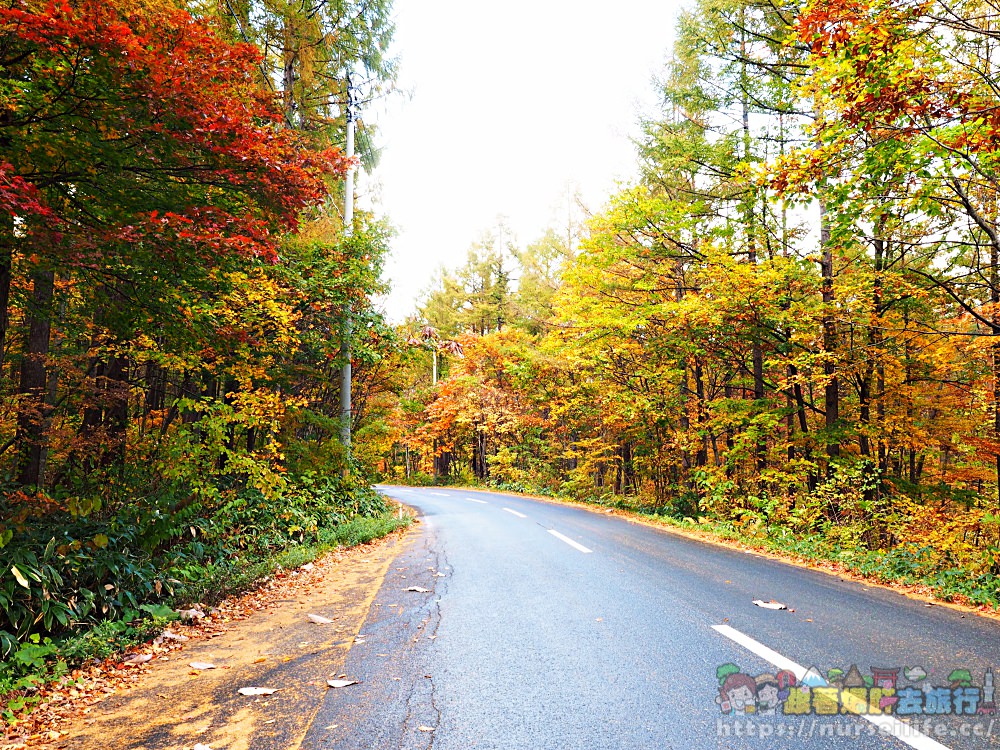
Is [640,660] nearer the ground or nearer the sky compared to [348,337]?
nearer the ground

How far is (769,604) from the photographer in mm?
5363

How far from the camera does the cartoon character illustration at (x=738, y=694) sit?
311cm

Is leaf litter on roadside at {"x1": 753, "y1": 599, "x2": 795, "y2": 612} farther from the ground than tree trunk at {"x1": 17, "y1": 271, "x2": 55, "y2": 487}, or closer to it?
closer to it

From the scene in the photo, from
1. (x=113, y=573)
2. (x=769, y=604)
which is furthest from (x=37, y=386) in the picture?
(x=769, y=604)

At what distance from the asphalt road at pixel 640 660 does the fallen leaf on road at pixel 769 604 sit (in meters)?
0.13

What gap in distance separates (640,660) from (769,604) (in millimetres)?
2246

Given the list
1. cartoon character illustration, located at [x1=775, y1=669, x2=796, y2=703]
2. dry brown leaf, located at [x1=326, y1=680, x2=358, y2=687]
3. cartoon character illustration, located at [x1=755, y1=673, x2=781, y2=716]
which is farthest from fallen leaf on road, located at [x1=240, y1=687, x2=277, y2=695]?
cartoon character illustration, located at [x1=775, y1=669, x2=796, y2=703]

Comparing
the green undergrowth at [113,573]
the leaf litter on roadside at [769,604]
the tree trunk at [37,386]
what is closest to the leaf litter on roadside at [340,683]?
the green undergrowth at [113,573]

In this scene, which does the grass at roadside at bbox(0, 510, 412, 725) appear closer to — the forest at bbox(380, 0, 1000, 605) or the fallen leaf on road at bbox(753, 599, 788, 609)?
the fallen leaf on road at bbox(753, 599, 788, 609)

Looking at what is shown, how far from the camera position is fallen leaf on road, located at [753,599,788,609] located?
17.2 ft

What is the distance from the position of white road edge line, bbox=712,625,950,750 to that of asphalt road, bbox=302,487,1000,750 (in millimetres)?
12

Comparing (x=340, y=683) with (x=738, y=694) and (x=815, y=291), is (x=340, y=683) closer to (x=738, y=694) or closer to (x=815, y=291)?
(x=738, y=694)

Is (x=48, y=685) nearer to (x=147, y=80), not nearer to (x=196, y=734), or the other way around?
(x=196, y=734)

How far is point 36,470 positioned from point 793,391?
14345mm
